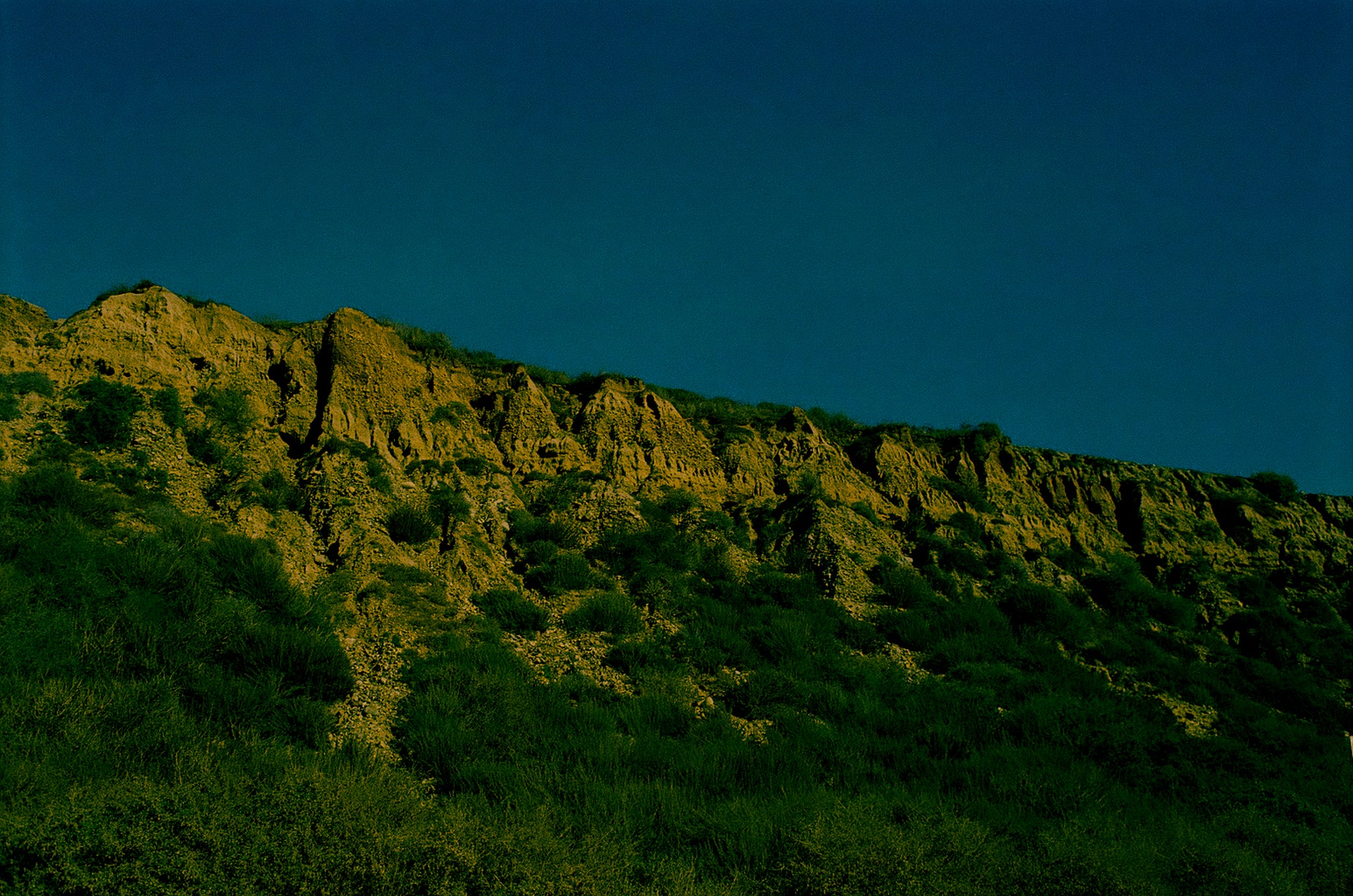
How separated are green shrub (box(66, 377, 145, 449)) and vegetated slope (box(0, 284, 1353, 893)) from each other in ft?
0.25

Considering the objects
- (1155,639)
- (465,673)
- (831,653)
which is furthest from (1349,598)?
(465,673)

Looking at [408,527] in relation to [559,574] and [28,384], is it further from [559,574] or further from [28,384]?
[28,384]

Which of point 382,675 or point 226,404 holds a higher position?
point 226,404

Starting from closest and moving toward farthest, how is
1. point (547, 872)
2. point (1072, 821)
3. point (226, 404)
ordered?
point (547, 872) → point (1072, 821) → point (226, 404)

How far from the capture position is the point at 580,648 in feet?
46.4

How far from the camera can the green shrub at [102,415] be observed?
14500 mm

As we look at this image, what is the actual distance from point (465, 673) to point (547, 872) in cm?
496

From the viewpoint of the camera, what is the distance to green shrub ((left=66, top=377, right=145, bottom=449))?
14.5 metres

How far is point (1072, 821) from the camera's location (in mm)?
10070

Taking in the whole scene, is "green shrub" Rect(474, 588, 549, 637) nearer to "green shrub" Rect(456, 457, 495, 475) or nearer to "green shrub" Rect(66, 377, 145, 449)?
"green shrub" Rect(456, 457, 495, 475)

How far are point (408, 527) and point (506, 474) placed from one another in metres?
3.68

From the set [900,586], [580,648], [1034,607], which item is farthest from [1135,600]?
[580,648]

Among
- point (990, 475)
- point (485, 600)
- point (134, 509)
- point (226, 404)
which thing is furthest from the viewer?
point (990, 475)

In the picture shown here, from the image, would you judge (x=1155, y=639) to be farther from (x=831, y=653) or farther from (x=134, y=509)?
(x=134, y=509)
